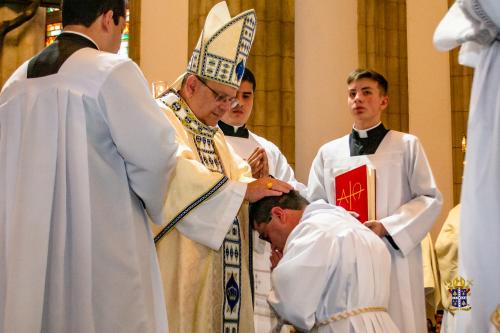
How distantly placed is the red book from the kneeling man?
1481 millimetres

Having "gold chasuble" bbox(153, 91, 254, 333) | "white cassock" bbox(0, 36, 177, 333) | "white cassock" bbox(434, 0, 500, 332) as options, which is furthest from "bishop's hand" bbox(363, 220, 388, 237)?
"white cassock" bbox(434, 0, 500, 332)

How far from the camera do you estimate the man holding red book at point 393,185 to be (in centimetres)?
544

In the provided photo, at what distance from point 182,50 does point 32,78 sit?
5.25 metres

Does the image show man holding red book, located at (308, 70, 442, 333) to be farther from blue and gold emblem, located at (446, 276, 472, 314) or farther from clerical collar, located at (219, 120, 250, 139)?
blue and gold emblem, located at (446, 276, 472, 314)

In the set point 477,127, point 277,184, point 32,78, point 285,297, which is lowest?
point 285,297

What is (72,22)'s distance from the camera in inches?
125

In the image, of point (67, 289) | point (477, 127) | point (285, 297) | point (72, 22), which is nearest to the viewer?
point (477, 127)

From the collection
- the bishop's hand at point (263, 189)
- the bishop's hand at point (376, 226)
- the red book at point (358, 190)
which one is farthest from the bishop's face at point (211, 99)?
the bishop's hand at point (376, 226)

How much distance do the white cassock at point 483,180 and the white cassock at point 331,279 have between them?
49.9 inches

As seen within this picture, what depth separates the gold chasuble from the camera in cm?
386

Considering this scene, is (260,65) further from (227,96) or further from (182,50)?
(227,96)

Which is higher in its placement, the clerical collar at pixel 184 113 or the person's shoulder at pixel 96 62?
the person's shoulder at pixel 96 62

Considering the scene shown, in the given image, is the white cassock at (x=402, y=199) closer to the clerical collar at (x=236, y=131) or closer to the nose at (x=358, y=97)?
the nose at (x=358, y=97)

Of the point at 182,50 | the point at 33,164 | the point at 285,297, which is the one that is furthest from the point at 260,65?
the point at 33,164
